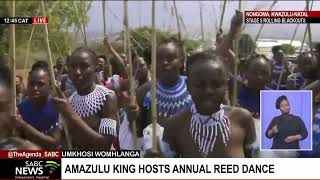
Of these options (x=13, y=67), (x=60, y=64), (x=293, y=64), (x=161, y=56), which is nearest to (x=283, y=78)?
(x=293, y=64)

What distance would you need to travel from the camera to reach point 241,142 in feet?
13.8

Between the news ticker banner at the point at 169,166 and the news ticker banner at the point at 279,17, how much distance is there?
3.00ft

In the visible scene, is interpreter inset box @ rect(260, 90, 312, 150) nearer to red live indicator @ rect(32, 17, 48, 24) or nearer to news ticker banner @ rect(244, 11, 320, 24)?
news ticker banner @ rect(244, 11, 320, 24)

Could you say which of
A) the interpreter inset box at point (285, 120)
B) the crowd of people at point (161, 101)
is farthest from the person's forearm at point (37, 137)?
the interpreter inset box at point (285, 120)

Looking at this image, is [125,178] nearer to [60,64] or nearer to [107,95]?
[107,95]

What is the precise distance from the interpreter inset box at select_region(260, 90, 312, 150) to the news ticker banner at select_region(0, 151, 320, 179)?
0.11 meters

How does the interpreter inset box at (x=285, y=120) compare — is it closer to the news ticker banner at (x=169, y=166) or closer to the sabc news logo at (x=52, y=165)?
the news ticker banner at (x=169, y=166)

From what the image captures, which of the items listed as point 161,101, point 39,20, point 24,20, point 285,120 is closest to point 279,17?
point 285,120

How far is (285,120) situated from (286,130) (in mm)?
73

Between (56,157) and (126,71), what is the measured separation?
753 millimetres

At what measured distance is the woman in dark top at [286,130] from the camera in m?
4.21

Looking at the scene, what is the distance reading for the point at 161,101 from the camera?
13.7 ft

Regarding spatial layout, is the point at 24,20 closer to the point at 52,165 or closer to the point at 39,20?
the point at 39,20

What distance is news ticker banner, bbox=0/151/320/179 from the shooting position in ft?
13.9
